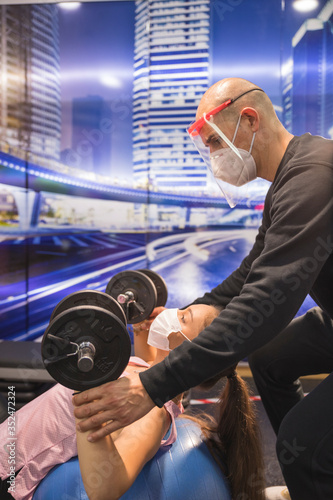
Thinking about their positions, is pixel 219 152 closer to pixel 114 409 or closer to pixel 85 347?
pixel 85 347

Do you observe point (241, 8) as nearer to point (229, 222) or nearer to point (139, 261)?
point (229, 222)

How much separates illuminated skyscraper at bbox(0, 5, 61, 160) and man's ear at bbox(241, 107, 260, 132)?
299 cm

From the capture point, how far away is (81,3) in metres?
3.85

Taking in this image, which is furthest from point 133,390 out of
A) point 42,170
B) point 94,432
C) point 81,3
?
point 81,3

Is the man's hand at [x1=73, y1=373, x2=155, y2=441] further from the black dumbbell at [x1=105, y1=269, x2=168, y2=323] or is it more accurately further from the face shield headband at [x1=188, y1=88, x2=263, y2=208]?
the black dumbbell at [x1=105, y1=269, x2=168, y2=323]

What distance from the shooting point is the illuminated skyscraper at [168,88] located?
3750 mm

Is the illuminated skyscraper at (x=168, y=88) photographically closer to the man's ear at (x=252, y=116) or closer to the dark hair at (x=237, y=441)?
the man's ear at (x=252, y=116)

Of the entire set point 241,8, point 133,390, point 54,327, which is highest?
point 241,8

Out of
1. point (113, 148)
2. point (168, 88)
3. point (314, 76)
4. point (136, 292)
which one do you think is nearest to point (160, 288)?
point (136, 292)

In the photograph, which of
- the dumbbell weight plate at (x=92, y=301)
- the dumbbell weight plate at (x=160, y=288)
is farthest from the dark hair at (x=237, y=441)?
the dumbbell weight plate at (x=160, y=288)

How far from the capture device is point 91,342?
3.69ft

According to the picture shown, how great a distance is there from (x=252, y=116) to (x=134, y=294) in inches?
49.9

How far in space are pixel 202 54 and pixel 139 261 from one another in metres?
2.09

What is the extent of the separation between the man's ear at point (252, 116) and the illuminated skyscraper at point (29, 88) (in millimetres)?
2989
